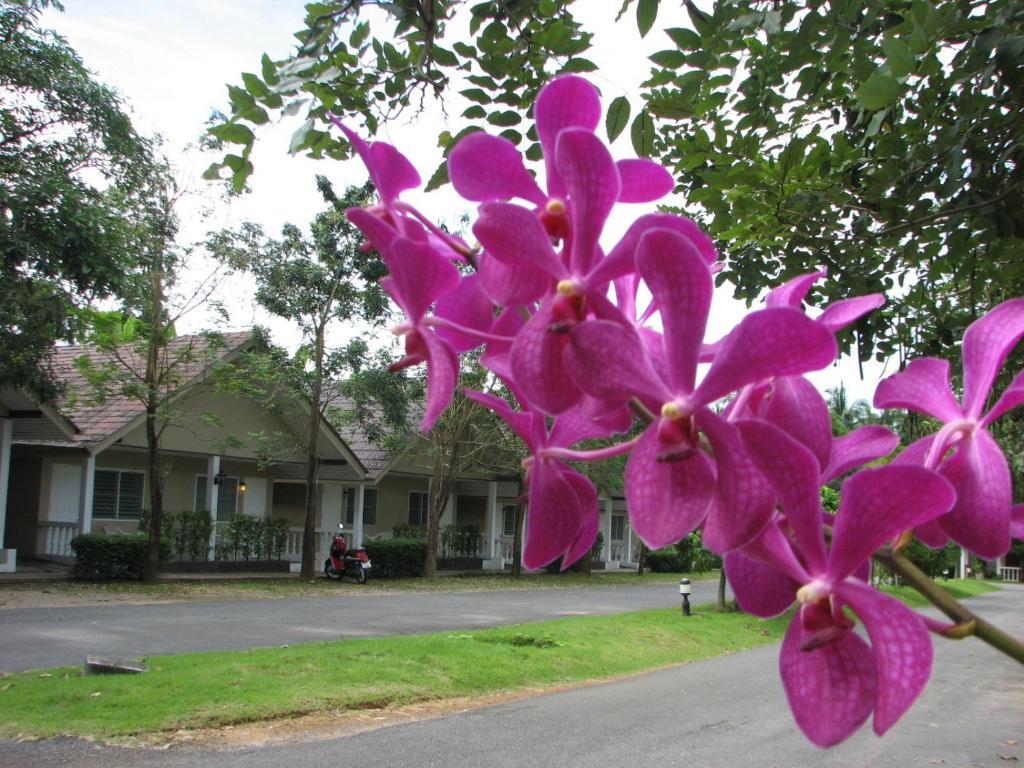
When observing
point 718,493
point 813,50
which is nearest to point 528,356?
point 718,493

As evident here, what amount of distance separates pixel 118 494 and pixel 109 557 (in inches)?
128

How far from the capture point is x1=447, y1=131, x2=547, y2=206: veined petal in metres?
0.53

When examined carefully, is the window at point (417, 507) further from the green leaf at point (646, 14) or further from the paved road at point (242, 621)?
the green leaf at point (646, 14)

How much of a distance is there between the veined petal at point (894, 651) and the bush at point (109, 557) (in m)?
16.8

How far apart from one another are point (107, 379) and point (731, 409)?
1533 cm

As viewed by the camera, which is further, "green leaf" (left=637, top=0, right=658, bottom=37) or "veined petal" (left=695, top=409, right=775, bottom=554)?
"green leaf" (left=637, top=0, right=658, bottom=37)

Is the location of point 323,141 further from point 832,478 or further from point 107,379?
point 107,379

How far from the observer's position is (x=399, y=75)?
2609mm

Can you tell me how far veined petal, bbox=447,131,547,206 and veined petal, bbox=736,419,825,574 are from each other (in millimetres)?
213

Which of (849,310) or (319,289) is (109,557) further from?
(849,310)

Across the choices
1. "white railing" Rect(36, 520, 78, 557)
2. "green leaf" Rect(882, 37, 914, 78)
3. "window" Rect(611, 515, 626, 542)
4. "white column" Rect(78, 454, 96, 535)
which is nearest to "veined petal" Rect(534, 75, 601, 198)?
"green leaf" Rect(882, 37, 914, 78)

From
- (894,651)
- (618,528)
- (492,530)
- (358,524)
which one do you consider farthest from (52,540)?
(618,528)

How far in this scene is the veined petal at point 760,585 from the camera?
0.48 meters

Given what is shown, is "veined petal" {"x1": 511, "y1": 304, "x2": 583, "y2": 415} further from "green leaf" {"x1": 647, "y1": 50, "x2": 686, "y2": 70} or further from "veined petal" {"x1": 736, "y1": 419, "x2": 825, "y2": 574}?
"green leaf" {"x1": 647, "y1": 50, "x2": 686, "y2": 70}
